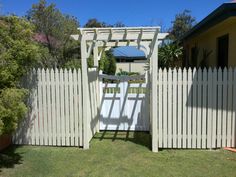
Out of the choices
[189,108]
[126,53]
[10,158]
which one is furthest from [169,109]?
[126,53]

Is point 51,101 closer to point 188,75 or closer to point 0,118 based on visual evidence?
point 0,118

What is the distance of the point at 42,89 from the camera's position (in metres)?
6.50

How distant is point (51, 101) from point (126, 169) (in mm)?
2568

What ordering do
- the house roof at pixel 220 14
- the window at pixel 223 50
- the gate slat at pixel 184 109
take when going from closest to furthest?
the house roof at pixel 220 14 → the gate slat at pixel 184 109 → the window at pixel 223 50

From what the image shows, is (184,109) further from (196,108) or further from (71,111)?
(71,111)

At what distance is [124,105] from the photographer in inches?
327

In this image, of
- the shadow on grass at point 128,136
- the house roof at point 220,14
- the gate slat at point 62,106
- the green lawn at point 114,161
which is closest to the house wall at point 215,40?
the house roof at point 220,14

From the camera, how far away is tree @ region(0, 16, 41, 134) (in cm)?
483

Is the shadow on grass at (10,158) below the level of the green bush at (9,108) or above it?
below

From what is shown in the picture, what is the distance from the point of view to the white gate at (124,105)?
26.9 feet

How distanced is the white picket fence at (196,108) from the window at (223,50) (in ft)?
6.56

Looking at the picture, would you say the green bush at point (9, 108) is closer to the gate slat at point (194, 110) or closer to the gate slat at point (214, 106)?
the gate slat at point (194, 110)

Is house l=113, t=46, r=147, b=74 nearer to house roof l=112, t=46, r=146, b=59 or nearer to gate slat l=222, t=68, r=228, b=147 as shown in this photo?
house roof l=112, t=46, r=146, b=59

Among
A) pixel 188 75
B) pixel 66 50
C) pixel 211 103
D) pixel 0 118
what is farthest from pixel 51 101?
pixel 66 50
